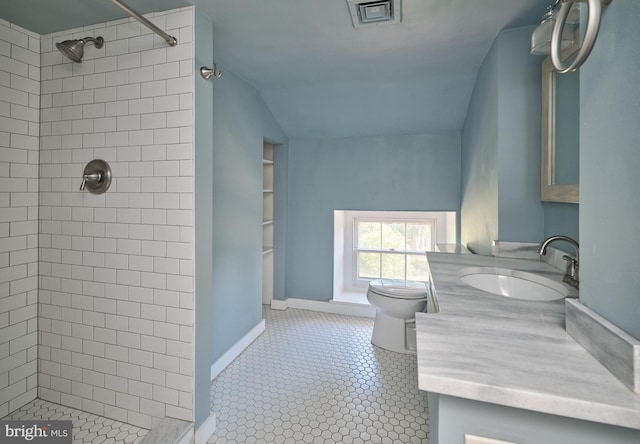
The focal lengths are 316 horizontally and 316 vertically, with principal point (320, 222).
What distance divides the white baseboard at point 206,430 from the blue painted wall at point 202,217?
3cm

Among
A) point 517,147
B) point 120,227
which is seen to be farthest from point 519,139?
point 120,227

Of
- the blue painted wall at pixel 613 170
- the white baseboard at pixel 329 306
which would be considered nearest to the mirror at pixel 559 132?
the blue painted wall at pixel 613 170

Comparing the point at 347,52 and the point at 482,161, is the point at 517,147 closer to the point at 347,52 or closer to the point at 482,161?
the point at 482,161

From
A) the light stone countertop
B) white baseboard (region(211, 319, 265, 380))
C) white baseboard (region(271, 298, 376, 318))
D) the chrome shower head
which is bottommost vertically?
white baseboard (region(211, 319, 265, 380))

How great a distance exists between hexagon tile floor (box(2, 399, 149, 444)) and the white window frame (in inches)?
87.4

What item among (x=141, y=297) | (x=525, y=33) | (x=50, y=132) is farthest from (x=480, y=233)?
(x=50, y=132)

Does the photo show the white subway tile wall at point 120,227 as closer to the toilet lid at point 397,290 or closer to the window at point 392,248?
the toilet lid at point 397,290

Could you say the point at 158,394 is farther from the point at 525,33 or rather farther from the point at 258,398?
the point at 525,33

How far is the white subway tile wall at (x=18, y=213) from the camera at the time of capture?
177 centimetres

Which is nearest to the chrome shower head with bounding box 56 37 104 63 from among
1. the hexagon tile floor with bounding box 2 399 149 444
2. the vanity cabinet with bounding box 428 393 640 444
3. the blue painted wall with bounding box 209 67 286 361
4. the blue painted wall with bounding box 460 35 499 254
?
the blue painted wall with bounding box 209 67 286 361

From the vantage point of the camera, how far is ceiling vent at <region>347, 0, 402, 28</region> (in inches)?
60.5

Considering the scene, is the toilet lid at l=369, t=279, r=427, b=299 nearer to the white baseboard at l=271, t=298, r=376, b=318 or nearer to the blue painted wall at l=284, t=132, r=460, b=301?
the white baseboard at l=271, t=298, r=376, b=318

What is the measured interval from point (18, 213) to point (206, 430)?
1631mm

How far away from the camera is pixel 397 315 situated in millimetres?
2604
